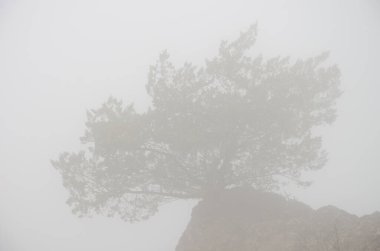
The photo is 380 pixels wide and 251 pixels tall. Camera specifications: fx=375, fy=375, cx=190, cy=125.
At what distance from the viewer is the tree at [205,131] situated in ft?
63.5

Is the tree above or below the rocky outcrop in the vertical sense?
above

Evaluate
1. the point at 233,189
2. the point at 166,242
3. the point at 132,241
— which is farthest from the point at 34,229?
the point at 233,189

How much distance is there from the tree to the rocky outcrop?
1296 millimetres

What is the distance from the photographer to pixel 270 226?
1769cm

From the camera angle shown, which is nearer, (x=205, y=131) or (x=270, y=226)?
(x=270, y=226)

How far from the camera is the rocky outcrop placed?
544 inches

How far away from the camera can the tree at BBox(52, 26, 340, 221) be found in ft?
63.5

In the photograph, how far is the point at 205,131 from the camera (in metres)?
19.5

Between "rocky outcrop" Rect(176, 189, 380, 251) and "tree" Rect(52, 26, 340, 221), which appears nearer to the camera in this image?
"rocky outcrop" Rect(176, 189, 380, 251)

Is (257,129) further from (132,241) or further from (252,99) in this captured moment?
(132,241)

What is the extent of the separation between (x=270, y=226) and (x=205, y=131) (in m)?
5.65

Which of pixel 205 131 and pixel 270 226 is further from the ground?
pixel 205 131

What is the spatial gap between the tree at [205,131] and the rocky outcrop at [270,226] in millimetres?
1296

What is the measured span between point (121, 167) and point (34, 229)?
170 m
